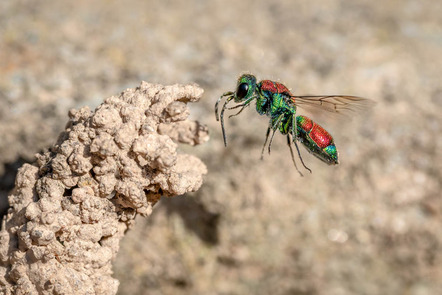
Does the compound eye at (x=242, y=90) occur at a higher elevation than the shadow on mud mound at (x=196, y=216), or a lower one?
higher

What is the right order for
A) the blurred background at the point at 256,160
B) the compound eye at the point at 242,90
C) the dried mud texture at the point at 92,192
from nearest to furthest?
the dried mud texture at the point at 92,192
the compound eye at the point at 242,90
the blurred background at the point at 256,160

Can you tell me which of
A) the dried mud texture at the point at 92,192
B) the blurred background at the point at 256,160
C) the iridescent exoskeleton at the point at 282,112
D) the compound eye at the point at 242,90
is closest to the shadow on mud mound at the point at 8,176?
the blurred background at the point at 256,160

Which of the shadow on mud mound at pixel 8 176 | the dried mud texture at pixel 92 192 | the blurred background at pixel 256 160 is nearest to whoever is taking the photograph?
the dried mud texture at pixel 92 192

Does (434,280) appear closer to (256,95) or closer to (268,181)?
(268,181)

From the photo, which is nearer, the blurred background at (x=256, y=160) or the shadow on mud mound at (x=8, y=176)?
the shadow on mud mound at (x=8, y=176)

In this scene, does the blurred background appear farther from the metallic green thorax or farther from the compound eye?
the compound eye

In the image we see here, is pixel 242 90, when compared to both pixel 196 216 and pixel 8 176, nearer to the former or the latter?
pixel 196 216

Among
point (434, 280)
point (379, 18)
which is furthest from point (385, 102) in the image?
point (434, 280)

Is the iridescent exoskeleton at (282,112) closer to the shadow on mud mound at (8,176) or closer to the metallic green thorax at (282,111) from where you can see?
the metallic green thorax at (282,111)
